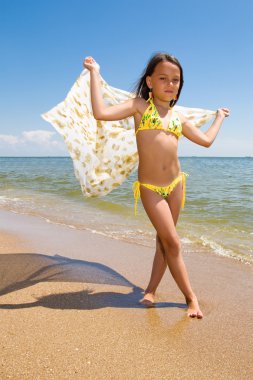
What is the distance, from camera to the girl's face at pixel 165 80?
288 cm

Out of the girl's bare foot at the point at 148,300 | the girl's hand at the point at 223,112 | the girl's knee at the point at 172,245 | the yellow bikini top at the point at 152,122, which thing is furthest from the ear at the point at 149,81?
the girl's bare foot at the point at 148,300

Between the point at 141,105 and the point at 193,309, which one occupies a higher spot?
the point at 141,105

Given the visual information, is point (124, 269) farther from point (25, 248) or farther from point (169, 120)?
point (169, 120)

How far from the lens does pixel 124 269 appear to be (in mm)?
3889

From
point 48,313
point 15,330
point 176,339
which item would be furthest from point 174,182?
point 15,330

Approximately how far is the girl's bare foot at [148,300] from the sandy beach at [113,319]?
0.19 feet

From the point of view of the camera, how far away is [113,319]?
8.54 feet

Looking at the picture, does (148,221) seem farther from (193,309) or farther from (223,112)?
(193,309)

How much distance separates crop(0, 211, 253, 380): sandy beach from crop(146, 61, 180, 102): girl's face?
1.72m

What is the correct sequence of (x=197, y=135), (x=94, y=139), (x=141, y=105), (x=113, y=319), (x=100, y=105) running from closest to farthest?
(x=113, y=319) < (x=100, y=105) < (x=141, y=105) < (x=197, y=135) < (x=94, y=139)

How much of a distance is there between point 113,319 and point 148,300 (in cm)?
47

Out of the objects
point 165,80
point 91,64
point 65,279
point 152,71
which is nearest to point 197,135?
point 165,80


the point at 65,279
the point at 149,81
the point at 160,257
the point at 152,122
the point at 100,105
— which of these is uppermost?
the point at 149,81

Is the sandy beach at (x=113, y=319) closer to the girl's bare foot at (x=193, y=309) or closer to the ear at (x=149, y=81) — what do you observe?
the girl's bare foot at (x=193, y=309)
